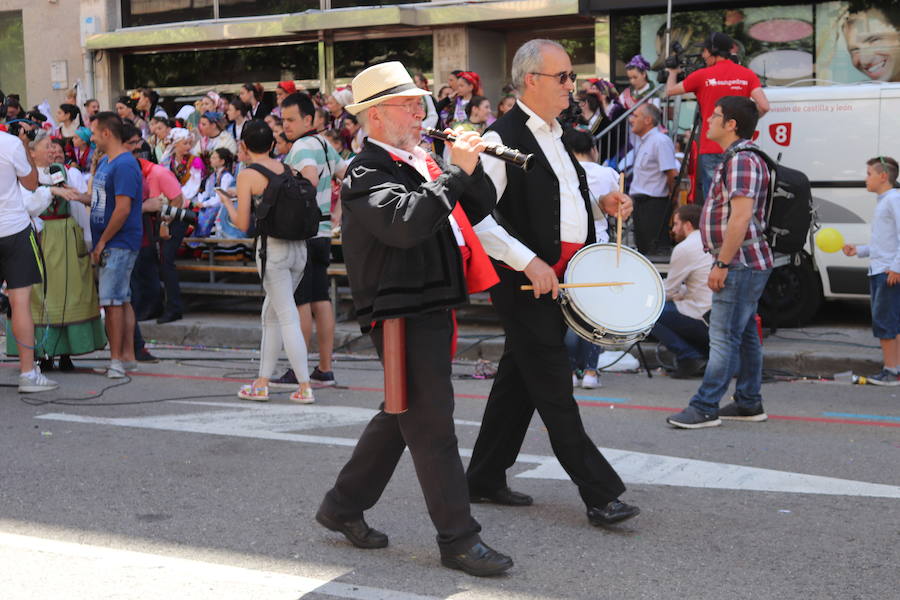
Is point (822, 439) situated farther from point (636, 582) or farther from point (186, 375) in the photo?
Answer: point (186, 375)

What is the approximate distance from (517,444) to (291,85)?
36.9ft

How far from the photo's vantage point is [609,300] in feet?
16.5

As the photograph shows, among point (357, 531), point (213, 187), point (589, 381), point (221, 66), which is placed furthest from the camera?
point (221, 66)

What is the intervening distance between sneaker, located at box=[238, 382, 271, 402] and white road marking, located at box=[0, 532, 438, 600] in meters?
3.29

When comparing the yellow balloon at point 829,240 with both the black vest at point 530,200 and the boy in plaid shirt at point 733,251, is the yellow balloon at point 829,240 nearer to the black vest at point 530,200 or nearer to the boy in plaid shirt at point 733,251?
the boy in plaid shirt at point 733,251

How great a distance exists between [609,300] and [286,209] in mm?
3160

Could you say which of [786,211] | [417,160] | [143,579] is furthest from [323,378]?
[417,160]

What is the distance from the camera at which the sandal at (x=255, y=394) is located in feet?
26.7

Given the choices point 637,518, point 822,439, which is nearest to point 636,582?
point 637,518

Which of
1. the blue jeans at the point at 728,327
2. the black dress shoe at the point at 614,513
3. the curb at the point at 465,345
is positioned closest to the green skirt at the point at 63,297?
the curb at the point at 465,345

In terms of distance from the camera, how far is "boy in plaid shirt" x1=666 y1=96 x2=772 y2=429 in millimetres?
6898

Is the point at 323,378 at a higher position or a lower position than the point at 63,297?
lower

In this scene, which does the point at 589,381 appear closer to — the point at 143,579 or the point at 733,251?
the point at 733,251

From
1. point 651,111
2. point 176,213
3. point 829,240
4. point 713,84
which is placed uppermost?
point 713,84
